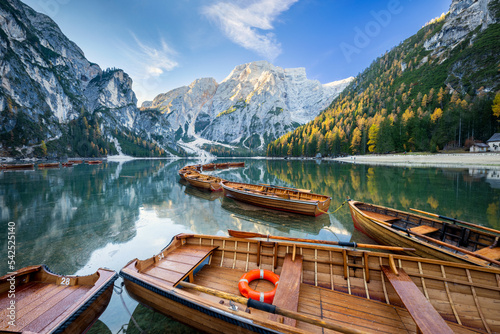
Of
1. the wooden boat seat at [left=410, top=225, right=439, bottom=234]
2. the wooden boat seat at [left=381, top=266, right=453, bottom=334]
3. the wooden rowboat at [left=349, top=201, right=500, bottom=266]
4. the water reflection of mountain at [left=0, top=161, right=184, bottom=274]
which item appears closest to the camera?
the wooden boat seat at [left=381, top=266, right=453, bottom=334]

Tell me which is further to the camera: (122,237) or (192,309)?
(122,237)

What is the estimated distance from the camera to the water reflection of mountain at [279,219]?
47.2 feet

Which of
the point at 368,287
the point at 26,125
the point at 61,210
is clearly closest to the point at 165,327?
the point at 368,287

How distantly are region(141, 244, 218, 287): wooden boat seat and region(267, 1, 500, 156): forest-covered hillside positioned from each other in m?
92.0

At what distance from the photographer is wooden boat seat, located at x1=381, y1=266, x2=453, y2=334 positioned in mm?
3879

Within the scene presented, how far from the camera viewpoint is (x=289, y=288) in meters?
5.39

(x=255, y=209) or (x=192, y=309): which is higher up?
(x=192, y=309)

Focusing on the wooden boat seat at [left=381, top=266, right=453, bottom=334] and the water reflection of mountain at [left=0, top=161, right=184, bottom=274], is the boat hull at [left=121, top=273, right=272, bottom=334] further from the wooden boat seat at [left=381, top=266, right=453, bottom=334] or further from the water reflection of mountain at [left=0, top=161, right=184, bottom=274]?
the water reflection of mountain at [left=0, top=161, right=184, bottom=274]

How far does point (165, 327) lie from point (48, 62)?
274290 mm

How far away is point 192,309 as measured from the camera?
4746mm

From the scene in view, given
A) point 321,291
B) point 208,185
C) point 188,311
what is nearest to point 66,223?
point 208,185

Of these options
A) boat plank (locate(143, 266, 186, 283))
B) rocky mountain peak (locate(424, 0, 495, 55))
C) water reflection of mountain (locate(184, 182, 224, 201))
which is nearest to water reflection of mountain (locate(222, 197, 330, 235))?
water reflection of mountain (locate(184, 182, 224, 201))

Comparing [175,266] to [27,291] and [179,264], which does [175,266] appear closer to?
[179,264]

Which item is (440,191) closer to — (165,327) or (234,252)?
(234,252)
